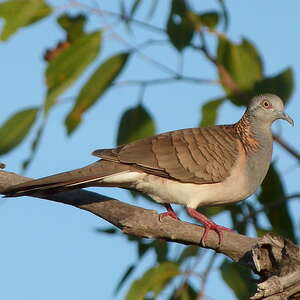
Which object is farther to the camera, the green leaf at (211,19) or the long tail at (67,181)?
the green leaf at (211,19)

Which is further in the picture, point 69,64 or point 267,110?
point 267,110

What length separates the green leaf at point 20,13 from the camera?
5285mm

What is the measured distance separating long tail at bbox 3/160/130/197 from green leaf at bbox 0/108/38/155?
386 millimetres

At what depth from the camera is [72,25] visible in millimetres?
5691

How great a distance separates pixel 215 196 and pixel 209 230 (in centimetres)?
55

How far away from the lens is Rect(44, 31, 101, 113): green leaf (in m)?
5.23

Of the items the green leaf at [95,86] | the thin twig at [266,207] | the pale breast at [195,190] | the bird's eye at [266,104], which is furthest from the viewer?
the bird's eye at [266,104]

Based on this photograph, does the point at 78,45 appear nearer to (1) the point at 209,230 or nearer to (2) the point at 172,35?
(2) the point at 172,35

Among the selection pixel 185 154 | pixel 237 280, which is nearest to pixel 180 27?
pixel 185 154

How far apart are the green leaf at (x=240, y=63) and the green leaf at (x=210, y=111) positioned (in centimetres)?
19

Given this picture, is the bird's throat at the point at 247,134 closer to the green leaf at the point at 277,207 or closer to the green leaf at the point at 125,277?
the green leaf at the point at 277,207

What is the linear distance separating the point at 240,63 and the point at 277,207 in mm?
846

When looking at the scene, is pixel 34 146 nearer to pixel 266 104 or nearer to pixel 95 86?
pixel 95 86

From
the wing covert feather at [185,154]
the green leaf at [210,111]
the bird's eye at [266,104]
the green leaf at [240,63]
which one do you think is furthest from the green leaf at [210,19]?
the bird's eye at [266,104]
